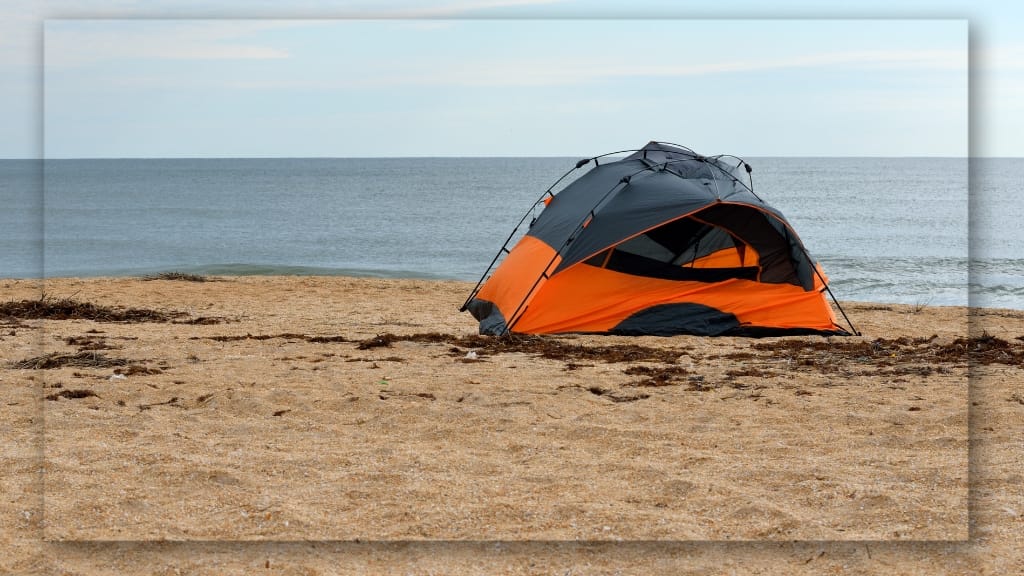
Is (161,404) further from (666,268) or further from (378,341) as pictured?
(666,268)

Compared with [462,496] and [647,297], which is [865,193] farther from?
[462,496]

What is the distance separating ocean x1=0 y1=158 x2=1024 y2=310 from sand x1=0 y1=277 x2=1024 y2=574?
122 cm

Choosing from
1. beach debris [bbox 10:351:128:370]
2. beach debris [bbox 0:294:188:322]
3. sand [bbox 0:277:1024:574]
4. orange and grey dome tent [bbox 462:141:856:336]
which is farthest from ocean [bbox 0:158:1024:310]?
orange and grey dome tent [bbox 462:141:856:336]

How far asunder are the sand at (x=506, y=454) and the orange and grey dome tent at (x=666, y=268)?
0.48 metres

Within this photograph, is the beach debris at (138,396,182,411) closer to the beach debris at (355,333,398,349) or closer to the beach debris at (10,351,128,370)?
the beach debris at (10,351,128,370)

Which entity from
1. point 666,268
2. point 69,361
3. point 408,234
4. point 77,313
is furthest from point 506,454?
point 408,234

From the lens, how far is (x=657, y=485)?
469cm

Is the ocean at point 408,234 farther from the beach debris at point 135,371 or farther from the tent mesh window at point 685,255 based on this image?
the tent mesh window at point 685,255

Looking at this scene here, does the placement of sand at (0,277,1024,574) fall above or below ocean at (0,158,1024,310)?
below

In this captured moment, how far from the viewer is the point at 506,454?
5.32m

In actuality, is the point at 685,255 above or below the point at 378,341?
above

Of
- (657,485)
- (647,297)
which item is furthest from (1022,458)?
(647,297)

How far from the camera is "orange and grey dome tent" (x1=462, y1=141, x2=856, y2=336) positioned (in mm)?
9648

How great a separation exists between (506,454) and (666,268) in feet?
16.5
